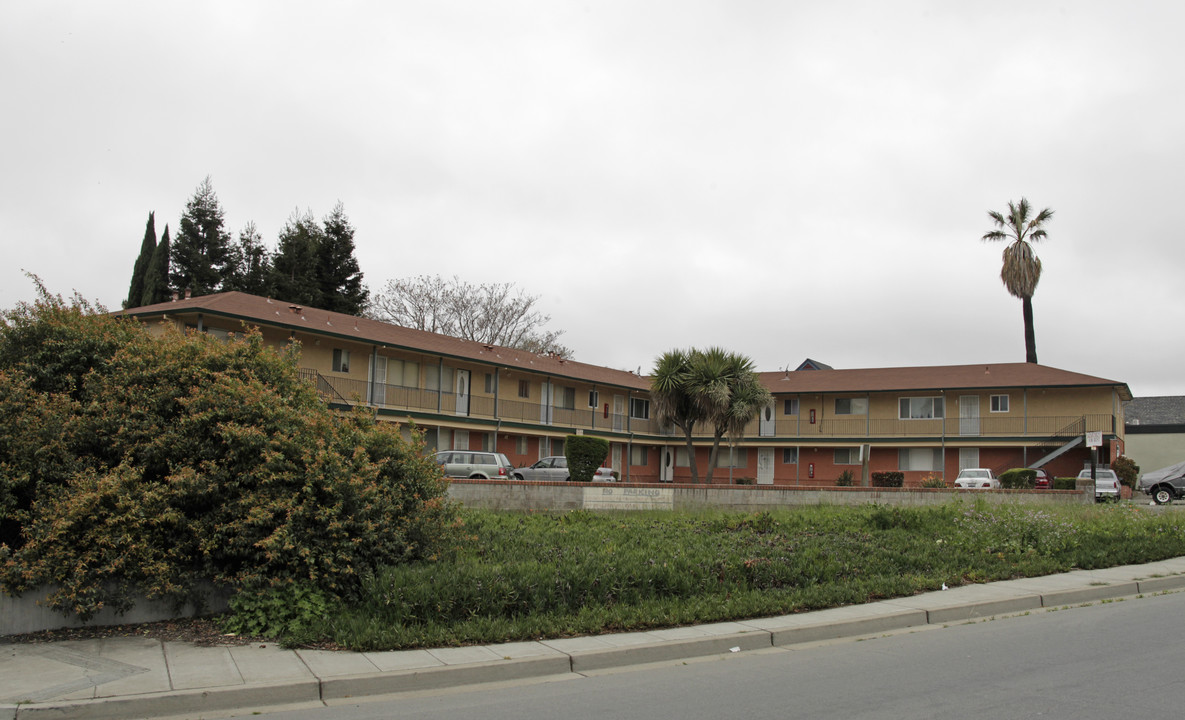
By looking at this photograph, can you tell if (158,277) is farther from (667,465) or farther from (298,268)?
(667,465)

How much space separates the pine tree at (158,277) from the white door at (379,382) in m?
23.3

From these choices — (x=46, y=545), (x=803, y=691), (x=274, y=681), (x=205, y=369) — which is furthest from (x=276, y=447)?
(x=803, y=691)

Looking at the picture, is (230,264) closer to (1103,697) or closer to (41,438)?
(41,438)

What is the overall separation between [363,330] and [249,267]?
99.0 ft

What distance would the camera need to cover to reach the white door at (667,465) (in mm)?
52866

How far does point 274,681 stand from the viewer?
7566 millimetres

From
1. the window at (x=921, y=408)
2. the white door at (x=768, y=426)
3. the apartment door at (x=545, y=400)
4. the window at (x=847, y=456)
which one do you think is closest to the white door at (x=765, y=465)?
the white door at (x=768, y=426)

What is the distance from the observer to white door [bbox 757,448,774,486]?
51.1 meters

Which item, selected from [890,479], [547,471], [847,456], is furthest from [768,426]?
[547,471]

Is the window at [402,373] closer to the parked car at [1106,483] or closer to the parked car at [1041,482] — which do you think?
the parked car at [1041,482]

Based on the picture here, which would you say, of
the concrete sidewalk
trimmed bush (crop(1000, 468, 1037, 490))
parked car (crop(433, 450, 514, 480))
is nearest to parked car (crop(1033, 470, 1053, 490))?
trimmed bush (crop(1000, 468, 1037, 490))

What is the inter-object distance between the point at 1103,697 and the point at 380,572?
6627mm

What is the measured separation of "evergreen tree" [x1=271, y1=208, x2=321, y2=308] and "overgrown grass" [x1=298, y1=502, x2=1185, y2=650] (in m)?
42.2

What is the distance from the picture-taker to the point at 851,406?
4944 cm
